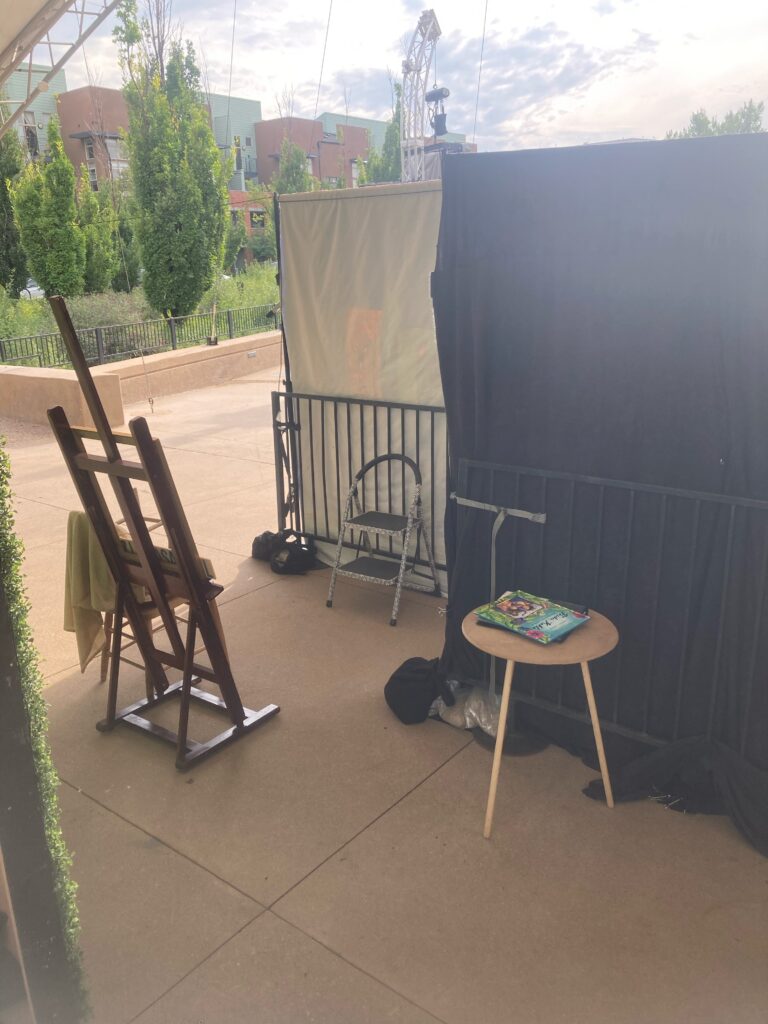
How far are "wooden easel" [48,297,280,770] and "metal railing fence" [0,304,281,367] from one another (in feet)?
30.5

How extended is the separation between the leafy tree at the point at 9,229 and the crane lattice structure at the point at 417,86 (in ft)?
35.4

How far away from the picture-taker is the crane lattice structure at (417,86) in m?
16.3

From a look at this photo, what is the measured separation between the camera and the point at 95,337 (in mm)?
14750

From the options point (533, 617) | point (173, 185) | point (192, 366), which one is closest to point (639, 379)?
point (533, 617)

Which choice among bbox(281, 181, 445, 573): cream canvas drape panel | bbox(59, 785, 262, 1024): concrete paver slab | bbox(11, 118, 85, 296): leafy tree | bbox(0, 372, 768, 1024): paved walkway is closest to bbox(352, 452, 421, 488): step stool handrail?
bbox(281, 181, 445, 573): cream canvas drape panel

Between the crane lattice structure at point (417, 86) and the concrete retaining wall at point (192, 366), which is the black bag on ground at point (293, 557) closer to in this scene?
the concrete retaining wall at point (192, 366)

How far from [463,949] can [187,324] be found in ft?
50.7

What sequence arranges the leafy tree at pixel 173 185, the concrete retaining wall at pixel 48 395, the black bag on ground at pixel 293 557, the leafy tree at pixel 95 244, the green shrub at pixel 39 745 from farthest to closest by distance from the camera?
the leafy tree at pixel 95 244, the leafy tree at pixel 173 185, the concrete retaining wall at pixel 48 395, the black bag on ground at pixel 293 557, the green shrub at pixel 39 745

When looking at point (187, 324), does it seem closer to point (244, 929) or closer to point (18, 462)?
point (18, 462)

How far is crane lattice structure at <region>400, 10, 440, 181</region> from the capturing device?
16266 millimetres

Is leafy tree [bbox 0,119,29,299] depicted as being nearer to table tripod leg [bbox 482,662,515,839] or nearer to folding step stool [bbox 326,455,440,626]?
folding step stool [bbox 326,455,440,626]

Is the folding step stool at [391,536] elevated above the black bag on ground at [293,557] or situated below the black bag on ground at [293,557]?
above

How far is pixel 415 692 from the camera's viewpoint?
156 inches

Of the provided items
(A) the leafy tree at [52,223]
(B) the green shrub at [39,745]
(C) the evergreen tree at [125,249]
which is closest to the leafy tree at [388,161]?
(C) the evergreen tree at [125,249]
